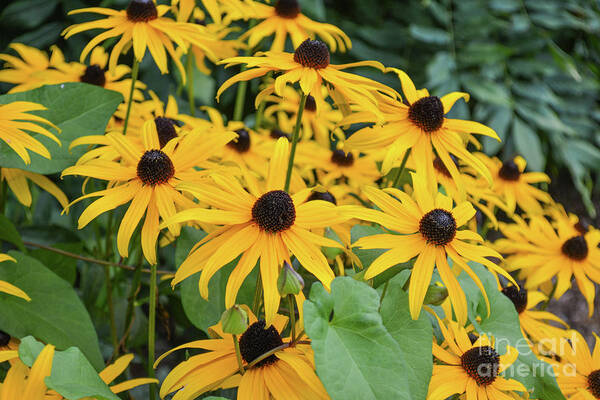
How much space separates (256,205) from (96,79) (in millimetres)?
517

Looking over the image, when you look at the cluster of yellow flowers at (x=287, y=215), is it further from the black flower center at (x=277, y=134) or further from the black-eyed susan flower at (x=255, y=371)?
the black flower center at (x=277, y=134)

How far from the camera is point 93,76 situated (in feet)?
2.97

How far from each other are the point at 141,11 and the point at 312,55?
0.91 ft

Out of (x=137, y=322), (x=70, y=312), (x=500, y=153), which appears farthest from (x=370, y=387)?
(x=500, y=153)

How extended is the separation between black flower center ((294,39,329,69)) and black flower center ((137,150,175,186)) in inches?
7.5

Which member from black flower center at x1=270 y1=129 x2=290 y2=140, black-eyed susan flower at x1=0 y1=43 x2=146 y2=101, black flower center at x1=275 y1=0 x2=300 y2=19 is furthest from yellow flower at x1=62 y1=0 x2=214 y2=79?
black flower center at x1=270 y1=129 x2=290 y2=140

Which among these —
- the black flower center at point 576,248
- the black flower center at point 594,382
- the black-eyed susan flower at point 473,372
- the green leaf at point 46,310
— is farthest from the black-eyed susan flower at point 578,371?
the green leaf at point 46,310

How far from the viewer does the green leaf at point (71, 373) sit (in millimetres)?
427

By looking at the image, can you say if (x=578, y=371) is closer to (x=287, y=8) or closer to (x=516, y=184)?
(x=516, y=184)

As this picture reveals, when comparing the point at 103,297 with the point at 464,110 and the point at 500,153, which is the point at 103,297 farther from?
the point at 500,153

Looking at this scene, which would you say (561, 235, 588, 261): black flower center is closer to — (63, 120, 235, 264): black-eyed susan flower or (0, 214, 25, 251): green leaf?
(63, 120, 235, 264): black-eyed susan flower

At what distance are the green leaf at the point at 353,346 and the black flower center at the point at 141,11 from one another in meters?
0.49

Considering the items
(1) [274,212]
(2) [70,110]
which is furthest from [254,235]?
(2) [70,110]

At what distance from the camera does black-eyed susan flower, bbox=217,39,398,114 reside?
1.95 feet
